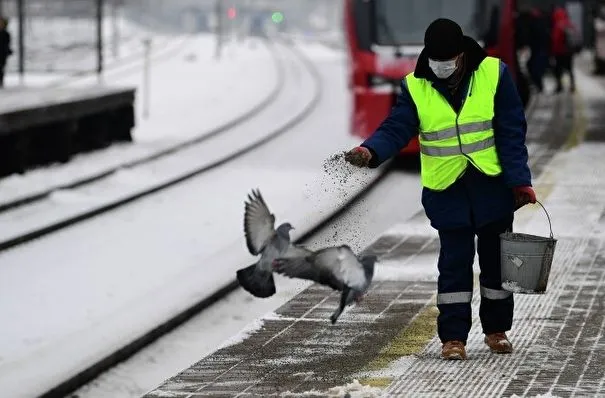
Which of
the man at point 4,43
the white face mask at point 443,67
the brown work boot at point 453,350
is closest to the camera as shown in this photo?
the white face mask at point 443,67

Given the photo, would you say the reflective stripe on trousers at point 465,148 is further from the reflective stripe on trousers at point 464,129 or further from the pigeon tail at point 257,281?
the pigeon tail at point 257,281

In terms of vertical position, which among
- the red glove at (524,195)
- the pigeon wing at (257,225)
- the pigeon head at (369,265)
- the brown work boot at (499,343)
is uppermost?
the red glove at (524,195)

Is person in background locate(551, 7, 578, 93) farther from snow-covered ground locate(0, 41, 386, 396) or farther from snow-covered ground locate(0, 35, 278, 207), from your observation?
snow-covered ground locate(0, 41, 386, 396)

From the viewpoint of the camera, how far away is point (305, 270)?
20.6ft

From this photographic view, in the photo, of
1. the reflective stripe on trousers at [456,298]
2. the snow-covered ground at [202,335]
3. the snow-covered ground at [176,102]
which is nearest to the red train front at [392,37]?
the snow-covered ground at [176,102]

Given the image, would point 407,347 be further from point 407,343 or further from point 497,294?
point 497,294

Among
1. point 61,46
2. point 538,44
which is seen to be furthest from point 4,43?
point 538,44

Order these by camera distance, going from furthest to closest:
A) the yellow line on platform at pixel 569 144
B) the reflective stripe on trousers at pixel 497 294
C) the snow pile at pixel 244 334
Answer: the yellow line on platform at pixel 569 144 < the snow pile at pixel 244 334 < the reflective stripe on trousers at pixel 497 294

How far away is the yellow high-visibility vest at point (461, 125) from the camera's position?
6.67m

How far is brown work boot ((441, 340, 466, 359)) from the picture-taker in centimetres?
686

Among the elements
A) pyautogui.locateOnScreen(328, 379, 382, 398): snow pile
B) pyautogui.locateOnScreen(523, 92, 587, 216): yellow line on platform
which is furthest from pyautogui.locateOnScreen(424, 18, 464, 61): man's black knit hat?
pyautogui.locateOnScreen(523, 92, 587, 216): yellow line on platform

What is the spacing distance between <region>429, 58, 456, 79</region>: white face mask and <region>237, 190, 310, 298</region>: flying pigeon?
1.00 meters

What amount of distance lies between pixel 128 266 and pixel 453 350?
4.97 m

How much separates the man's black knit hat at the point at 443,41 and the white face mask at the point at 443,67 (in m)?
0.02
